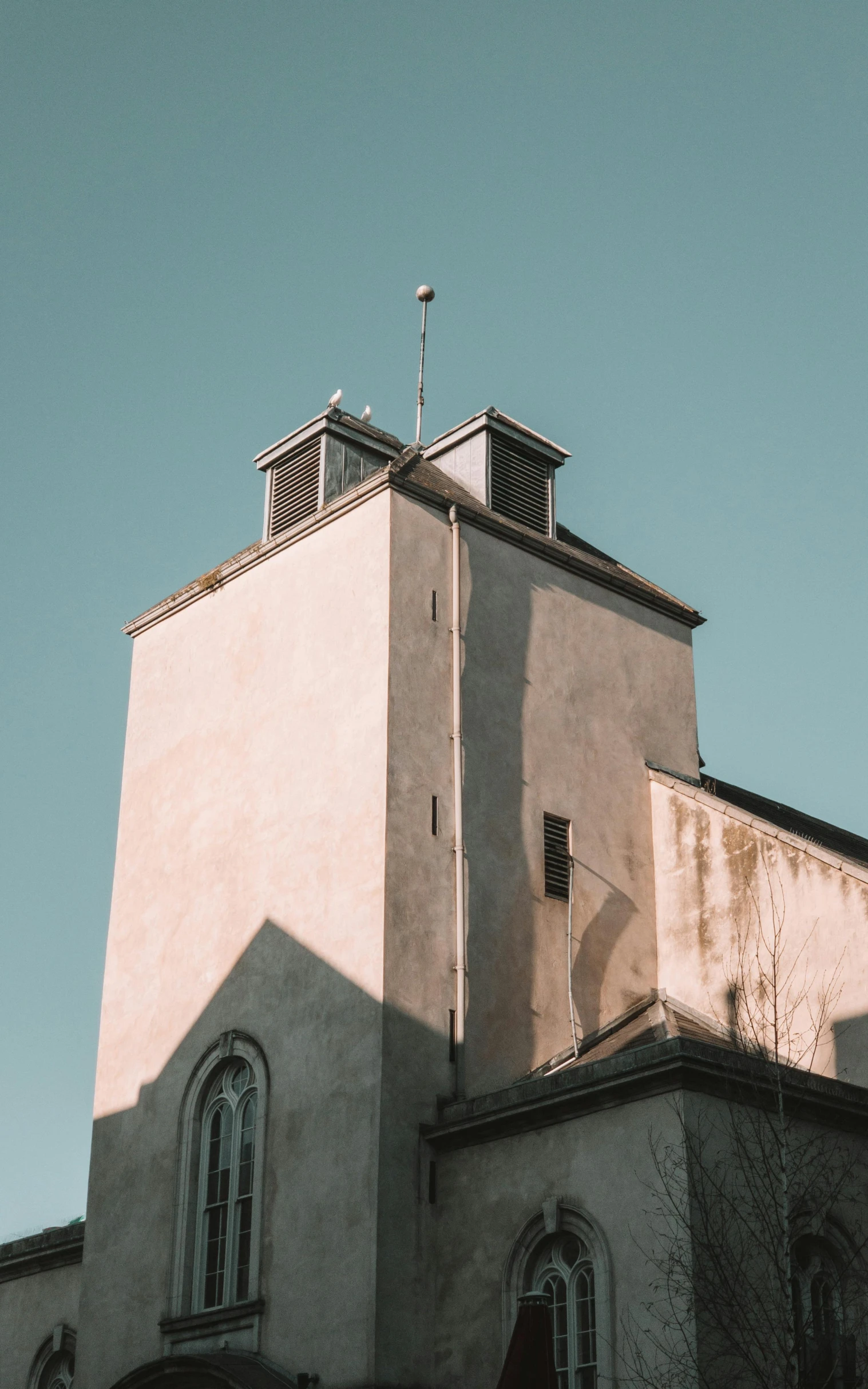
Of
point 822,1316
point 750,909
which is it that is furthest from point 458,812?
point 822,1316

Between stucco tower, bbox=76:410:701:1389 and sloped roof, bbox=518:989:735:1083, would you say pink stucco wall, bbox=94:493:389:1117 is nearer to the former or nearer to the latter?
stucco tower, bbox=76:410:701:1389

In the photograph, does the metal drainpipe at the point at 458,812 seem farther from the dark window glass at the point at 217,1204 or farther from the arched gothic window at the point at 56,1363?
the arched gothic window at the point at 56,1363

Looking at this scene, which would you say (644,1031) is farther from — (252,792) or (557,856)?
(252,792)

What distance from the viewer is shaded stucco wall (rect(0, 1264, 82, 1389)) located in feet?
81.9

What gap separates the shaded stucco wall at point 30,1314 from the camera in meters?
25.0

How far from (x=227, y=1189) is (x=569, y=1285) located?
17.8 feet

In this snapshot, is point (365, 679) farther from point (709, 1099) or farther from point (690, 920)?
point (709, 1099)

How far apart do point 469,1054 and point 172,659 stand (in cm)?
873

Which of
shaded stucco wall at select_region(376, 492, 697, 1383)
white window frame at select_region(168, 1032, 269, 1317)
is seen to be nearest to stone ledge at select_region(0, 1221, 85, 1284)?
white window frame at select_region(168, 1032, 269, 1317)

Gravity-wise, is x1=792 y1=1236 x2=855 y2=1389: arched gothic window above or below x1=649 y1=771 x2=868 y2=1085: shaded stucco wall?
below

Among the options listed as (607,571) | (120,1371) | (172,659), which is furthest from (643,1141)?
(172,659)

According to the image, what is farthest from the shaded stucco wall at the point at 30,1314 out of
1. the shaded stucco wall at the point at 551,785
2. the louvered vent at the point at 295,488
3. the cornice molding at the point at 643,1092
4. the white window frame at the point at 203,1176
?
the louvered vent at the point at 295,488

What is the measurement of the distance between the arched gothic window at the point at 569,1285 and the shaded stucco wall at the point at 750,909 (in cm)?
419

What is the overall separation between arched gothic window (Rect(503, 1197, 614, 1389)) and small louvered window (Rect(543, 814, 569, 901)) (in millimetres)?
5111
